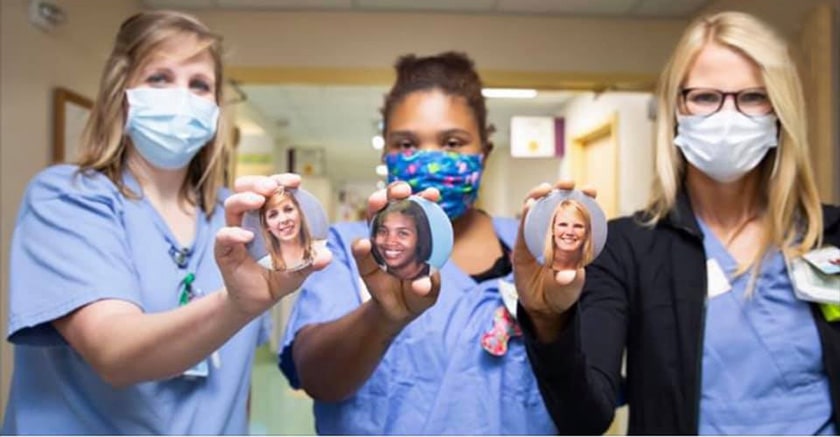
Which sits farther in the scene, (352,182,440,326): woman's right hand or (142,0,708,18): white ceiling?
(142,0,708,18): white ceiling

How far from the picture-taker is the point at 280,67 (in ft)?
10.4

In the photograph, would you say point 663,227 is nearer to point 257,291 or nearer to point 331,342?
point 331,342

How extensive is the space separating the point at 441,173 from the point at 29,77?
6.02ft

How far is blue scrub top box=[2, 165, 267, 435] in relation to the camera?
0.85 metres

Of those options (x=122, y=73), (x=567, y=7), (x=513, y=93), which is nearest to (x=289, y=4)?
(x=513, y=93)

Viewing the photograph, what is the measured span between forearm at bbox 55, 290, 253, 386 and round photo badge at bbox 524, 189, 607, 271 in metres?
0.31

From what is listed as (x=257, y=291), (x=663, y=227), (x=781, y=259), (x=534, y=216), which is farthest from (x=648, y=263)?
(x=257, y=291)

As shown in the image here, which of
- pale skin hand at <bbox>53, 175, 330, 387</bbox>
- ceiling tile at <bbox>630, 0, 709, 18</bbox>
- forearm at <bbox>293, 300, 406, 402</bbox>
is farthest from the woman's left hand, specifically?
ceiling tile at <bbox>630, 0, 709, 18</bbox>

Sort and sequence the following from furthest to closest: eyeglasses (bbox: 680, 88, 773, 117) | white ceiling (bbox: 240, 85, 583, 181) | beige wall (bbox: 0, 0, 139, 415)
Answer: white ceiling (bbox: 240, 85, 583, 181) → beige wall (bbox: 0, 0, 139, 415) → eyeglasses (bbox: 680, 88, 773, 117)

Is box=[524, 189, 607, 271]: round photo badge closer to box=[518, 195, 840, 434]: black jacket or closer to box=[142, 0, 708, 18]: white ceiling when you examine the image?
box=[518, 195, 840, 434]: black jacket

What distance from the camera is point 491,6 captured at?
3107 mm

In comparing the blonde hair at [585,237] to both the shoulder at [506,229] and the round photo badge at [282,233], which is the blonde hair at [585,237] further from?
the shoulder at [506,229]

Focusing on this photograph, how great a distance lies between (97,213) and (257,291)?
407 mm

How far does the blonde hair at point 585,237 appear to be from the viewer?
662 millimetres
